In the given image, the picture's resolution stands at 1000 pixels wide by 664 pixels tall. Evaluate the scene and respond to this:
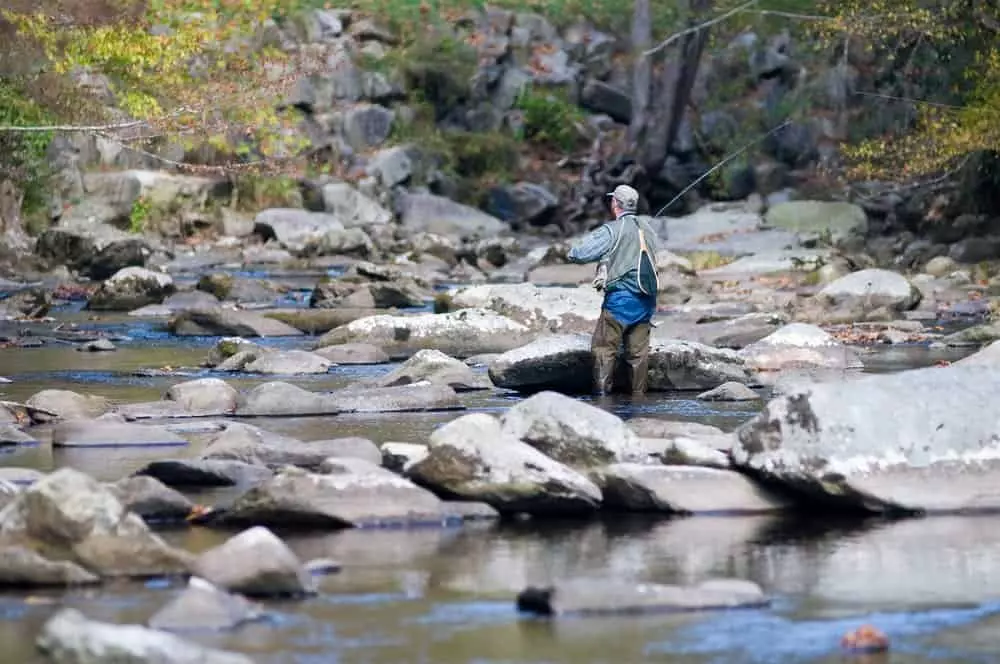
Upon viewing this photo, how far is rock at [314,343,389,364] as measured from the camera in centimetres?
1697

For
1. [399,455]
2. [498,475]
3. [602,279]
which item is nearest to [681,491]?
[498,475]

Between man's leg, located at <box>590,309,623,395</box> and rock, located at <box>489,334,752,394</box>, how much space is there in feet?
0.53

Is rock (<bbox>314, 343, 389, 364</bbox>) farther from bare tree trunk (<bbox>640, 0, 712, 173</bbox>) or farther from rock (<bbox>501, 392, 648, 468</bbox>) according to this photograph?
bare tree trunk (<bbox>640, 0, 712, 173</bbox>)

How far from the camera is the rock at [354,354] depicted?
1697 cm

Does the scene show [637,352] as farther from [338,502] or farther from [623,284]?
[338,502]

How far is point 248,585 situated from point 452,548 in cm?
131

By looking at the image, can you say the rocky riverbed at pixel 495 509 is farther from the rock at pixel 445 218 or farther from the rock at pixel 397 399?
the rock at pixel 445 218

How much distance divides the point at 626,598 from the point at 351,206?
1181 inches

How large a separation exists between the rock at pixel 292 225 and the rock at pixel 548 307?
1416cm

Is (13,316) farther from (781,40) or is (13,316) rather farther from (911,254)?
(781,40)

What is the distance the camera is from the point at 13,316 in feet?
70.3

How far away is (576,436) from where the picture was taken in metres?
9.59

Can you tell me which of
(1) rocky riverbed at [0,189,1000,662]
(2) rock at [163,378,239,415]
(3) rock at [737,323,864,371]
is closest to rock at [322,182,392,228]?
(3) rock at [737,323,864,371]

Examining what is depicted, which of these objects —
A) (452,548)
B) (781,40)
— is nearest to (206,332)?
(452,548)
